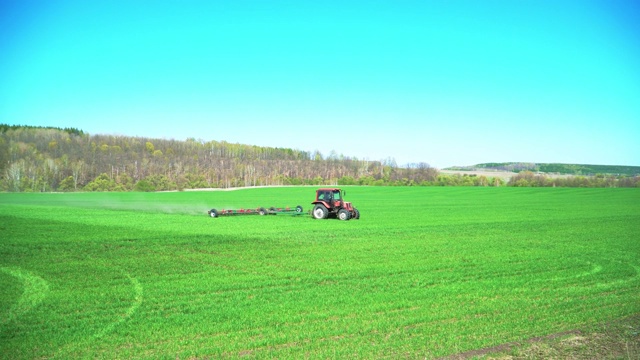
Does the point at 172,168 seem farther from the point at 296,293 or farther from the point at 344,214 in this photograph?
the point at 296,293

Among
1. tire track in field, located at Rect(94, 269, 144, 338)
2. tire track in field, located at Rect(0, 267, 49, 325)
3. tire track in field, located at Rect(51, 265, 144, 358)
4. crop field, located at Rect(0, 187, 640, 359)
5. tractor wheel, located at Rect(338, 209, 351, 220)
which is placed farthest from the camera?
tractor wheel, located at Rect(338, 209, 351, 220)

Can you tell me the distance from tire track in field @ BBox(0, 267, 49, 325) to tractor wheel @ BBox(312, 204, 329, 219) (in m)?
20.2

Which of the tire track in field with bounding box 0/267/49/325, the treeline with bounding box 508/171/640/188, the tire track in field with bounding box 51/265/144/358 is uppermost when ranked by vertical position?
the treeline with bounding box 508/171/640/188

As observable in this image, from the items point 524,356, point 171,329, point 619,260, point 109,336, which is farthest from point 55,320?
point 619,260

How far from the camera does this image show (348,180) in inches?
5320

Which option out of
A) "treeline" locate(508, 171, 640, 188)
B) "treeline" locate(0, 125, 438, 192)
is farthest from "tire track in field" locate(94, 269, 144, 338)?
"treeline" locate(508, 171, 640, 188)

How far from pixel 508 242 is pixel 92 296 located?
18.4 metres

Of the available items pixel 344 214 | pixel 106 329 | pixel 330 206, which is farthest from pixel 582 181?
pixel 106 329

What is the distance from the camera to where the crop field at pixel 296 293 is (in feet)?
29.4

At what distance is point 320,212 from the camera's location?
33.4 metres

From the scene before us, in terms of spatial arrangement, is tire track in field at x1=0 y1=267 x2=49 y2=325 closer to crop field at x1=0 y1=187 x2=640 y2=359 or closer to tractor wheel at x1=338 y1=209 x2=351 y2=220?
crop field at x1=0 y1=187 x2=640 y2=359

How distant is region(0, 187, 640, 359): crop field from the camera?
8.95 meters

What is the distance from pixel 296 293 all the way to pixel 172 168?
442ft

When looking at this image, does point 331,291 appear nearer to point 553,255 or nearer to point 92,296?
point 92,296
